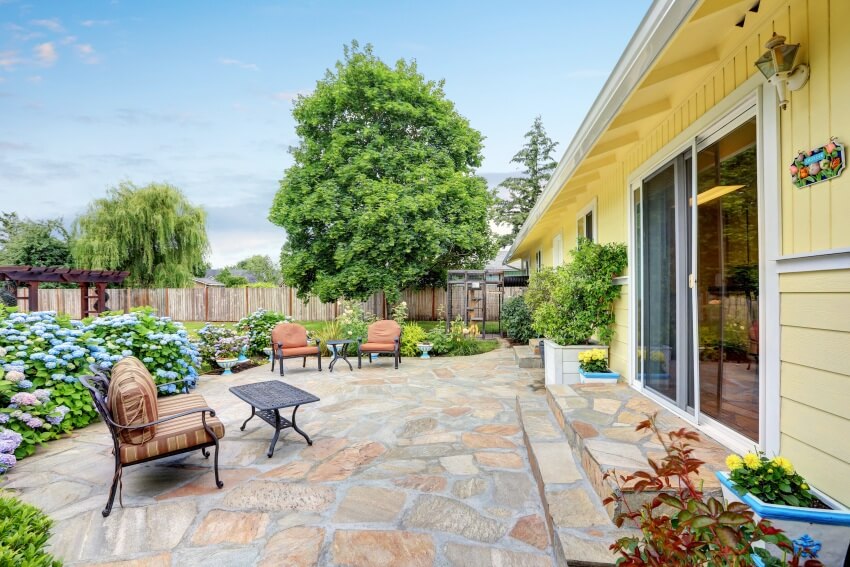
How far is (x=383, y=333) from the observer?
8.10 m

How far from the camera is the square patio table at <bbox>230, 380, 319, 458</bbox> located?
3682 mm

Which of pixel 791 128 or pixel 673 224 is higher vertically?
pixel 791 128

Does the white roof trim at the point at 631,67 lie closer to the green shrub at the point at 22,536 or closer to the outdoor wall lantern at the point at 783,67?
the outdoor wall lantern at the point at 783,67

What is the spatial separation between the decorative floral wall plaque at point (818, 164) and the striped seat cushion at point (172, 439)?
A: 12.4 ft

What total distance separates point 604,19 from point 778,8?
288 inches

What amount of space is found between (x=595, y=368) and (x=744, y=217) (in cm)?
279

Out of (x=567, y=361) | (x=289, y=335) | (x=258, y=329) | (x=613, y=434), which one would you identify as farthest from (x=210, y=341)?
(x=613, y=434)

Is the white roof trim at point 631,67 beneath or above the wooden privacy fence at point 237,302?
above

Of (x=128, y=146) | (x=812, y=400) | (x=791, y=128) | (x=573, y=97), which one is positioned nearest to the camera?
(x=812, y=400)

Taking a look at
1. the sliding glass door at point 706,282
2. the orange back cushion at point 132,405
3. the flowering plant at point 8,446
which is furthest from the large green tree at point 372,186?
the orange back cushion at point 132,405

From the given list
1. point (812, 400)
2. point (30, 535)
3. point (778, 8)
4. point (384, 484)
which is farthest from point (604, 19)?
point (30, 535)

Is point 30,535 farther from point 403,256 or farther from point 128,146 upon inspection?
point 128,146

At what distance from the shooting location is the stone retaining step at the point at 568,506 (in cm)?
197

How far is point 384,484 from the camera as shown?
3.04 meters
